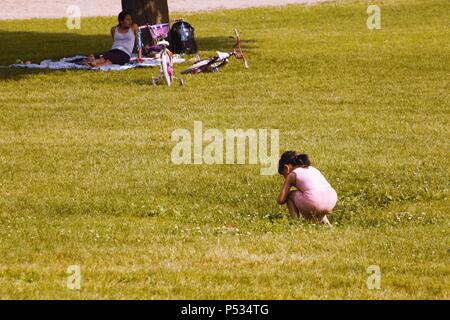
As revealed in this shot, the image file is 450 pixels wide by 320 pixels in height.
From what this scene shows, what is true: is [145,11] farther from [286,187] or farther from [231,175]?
[286,187]

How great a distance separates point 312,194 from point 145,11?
14.0 metres

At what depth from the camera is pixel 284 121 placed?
18234mm

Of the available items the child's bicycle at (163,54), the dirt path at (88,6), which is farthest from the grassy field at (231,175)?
the dirt path at (88,6)

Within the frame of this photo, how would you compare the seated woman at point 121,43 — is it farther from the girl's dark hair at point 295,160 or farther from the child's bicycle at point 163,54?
the girl's dark hair at point 295,160

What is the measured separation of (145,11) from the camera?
25.2 m

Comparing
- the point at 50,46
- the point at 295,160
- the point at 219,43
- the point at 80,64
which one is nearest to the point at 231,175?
the point at 295,160

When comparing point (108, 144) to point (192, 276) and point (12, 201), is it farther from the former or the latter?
point (192, 276)

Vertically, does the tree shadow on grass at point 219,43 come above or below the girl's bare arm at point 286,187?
above

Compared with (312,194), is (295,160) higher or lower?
higher

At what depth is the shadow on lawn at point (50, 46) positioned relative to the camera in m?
24.9

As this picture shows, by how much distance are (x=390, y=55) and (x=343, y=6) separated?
31.2ft

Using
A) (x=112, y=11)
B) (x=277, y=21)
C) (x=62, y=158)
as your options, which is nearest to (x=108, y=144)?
(x=62, y=158)

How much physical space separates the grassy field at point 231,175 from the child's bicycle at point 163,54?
0.33 meters

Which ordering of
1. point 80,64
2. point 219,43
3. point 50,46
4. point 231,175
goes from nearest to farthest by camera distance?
point 231,175, point 80,64, point 219,43, point 50,46
